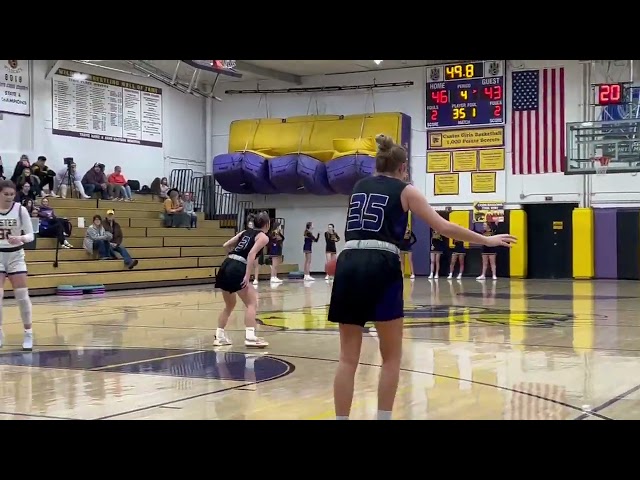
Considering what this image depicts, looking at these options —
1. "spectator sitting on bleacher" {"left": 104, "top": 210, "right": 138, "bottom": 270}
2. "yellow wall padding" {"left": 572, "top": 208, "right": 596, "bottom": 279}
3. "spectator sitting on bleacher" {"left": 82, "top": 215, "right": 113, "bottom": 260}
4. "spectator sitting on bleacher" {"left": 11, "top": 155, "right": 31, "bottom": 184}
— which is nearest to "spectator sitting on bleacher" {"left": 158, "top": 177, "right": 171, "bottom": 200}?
"spectator sitting on bleacher" {"left": 104, "top": 210, "right": 138, "bottom": 270}

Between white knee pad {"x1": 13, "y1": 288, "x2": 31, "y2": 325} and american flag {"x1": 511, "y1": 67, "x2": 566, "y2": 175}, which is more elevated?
american flag {"x1": 511, "y1": 67, "x2": 566, "y2": 175}

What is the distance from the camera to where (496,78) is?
1043 inches

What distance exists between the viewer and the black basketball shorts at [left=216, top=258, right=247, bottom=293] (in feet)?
31.0

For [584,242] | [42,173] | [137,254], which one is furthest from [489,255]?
[42,173]

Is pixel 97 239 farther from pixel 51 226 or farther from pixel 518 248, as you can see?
pixel 518 248

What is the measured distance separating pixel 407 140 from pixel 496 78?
3.65 meters

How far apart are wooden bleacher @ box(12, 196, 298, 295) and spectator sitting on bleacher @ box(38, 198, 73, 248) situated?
0.19m

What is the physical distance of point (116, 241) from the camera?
2127cm

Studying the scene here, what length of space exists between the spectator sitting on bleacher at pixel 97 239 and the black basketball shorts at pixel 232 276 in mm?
12231

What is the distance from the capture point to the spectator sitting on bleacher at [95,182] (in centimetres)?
2416

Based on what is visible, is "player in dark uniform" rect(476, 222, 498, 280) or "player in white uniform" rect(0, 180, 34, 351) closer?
"player in white uniform" rect(0, 180, 34, 351)

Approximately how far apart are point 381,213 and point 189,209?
22202 mm

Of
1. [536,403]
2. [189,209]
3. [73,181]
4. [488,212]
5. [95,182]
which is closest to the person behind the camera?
[536,403]

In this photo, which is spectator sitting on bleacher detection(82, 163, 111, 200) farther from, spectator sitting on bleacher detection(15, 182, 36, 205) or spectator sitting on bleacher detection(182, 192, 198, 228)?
spectator sitting on bleacher detection(15, 182, 36, 205)
